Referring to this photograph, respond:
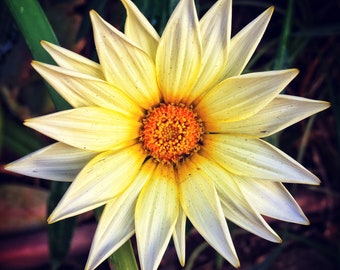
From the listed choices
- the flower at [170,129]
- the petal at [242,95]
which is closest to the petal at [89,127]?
the flower at [170,129]

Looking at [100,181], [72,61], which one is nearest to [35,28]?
[72,61]

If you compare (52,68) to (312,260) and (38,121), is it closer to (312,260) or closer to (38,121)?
(38,121)

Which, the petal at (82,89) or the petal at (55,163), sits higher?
the petal at (82,89)

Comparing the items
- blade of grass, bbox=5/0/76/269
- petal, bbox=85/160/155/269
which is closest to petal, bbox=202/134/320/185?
petal, bbox=85/160/155/269

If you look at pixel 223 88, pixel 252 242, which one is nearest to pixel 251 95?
pixel 223 88

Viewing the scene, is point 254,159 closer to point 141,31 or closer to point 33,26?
point 141,31

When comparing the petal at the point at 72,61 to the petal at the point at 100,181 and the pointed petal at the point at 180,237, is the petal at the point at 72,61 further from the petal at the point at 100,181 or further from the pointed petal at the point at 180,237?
the pointed petal at the point at 180,237
